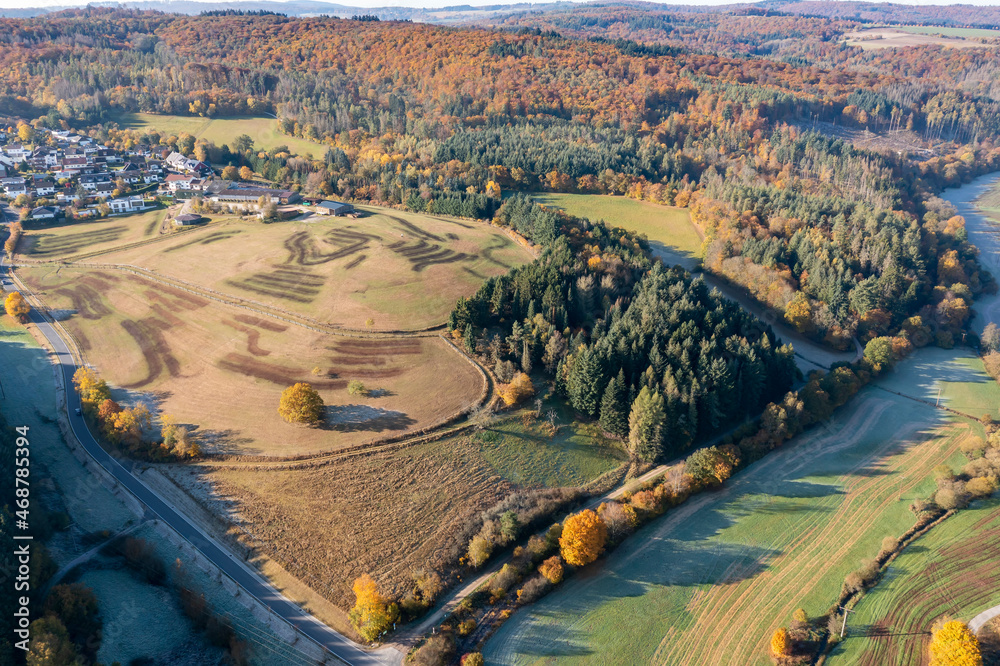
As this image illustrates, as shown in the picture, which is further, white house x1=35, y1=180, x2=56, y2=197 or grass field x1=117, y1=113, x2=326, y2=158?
grass field x1=117, y1=113, x2=326, y2=158

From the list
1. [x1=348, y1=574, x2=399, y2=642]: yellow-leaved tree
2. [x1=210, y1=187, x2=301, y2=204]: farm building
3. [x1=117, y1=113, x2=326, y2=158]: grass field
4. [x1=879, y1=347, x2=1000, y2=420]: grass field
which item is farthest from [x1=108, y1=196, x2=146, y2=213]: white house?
[x1=879, y1=347, x2=1000, y2=420]: grass field

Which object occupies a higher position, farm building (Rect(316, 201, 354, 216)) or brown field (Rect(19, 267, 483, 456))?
farm building (Rect(316, 201, 354, 216))

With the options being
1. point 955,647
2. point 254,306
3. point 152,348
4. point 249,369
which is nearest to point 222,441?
point 249,369

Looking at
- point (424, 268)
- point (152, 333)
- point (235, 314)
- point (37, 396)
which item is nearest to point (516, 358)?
point (424, 268)

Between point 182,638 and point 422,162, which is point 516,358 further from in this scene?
point 422,162

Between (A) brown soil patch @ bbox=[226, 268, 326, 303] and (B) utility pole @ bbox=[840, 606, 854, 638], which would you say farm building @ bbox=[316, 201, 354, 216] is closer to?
(A) brown soil patch @ bbox=[226, 268, 326, 303]

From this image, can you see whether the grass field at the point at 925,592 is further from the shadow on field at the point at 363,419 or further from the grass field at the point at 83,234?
the grass field at the point at 83,234

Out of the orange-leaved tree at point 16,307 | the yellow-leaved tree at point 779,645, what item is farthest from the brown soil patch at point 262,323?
the yellow-leaved tree at point 779,645

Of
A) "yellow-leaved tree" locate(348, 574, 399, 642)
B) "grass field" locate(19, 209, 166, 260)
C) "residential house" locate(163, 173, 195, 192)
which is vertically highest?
"residential house" locate(163, 173, 195, 192)
